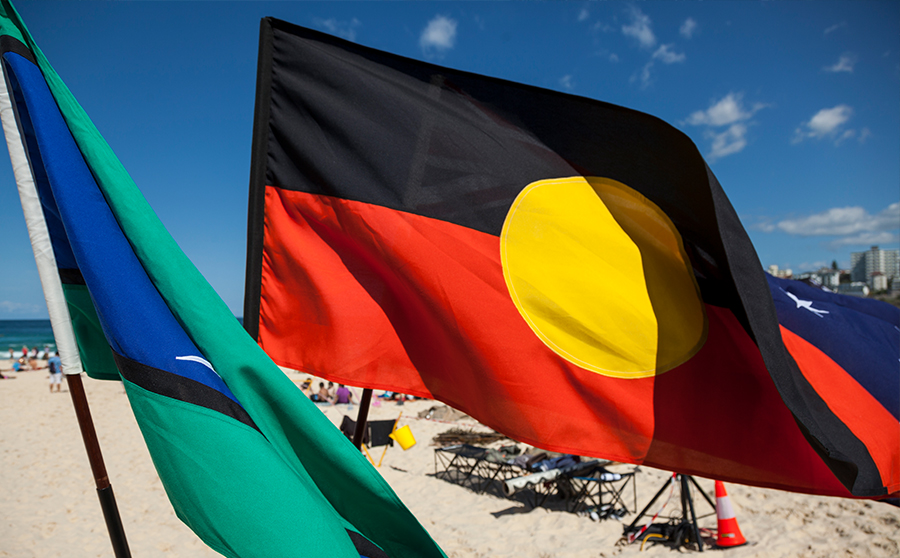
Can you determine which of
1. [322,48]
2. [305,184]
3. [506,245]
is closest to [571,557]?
[506,245]

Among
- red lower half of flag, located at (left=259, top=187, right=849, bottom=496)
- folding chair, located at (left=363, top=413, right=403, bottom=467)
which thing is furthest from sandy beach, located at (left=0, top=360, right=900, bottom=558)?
red lower half of flag, located at (left=259, top=187, right=849, bottom=496)

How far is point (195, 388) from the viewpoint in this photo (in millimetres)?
1427

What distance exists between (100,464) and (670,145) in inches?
102

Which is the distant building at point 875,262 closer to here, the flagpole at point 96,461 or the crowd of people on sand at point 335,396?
the crowd of people on sand at point 335,396

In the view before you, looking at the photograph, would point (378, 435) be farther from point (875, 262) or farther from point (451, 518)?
point (875, 262)

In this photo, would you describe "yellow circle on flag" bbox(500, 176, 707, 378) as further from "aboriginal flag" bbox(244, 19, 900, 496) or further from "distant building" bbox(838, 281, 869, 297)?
"distant building" bbox(838, 281, 869, 297)

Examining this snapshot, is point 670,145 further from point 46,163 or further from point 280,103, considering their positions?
point 46,163

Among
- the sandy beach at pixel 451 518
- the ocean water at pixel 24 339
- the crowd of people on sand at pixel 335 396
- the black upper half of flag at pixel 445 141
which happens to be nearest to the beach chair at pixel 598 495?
the sandy beach at pixel 451 518

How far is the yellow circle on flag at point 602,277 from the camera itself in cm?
224

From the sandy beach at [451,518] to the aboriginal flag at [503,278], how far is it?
4886mm

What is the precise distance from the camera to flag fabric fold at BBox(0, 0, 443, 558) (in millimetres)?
1294

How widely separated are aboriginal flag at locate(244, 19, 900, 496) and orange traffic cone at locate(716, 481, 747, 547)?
187 inches

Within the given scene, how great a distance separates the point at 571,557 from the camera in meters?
6.07

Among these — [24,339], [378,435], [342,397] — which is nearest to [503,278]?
[378,435]
